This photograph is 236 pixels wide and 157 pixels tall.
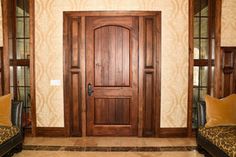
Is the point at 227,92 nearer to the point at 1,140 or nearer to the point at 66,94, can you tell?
the point at 66,94

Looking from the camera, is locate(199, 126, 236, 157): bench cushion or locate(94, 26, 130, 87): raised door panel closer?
locate(199, 126, 236, 157): bench cushion

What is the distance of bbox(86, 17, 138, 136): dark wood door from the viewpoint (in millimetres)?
4598

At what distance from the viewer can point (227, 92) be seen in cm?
455

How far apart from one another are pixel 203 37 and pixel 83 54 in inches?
85.6

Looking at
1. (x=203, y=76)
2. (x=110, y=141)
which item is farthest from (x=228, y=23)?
(x=110, y=141)

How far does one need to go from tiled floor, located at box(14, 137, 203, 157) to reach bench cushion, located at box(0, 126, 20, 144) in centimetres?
38

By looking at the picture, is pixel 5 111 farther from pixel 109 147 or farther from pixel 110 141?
pixel 110 141

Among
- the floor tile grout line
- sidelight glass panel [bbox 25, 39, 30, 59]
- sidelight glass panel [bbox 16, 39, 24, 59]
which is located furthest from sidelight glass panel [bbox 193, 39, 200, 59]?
sidelight glass panel [bbox 16, 39, 24, 59]

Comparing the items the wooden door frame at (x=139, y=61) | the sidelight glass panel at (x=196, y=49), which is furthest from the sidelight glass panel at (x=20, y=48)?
the sidelight glass panel at (x=196, y=49)

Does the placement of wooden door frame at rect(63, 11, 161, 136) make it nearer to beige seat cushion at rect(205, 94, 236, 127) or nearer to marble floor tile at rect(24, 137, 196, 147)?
marble floor tile at rect(24, 137, 196, 147)

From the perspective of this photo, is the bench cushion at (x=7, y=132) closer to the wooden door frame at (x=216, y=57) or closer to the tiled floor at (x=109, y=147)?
the tiled floor at (x=109, y=147)

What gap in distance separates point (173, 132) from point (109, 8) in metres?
2.48

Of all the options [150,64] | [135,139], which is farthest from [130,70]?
[135,139]

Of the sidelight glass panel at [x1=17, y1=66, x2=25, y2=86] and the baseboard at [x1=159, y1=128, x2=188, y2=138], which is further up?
the sidelight glass panel at [x1=17, y1=66, x2=25, y2=86]
